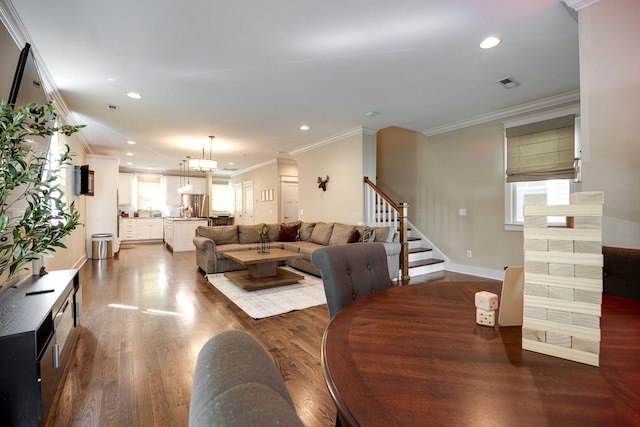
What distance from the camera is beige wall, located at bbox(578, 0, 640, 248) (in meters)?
1.85

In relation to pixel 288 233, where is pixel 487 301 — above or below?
above

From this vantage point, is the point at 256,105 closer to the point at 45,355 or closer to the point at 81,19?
the point at 81,19

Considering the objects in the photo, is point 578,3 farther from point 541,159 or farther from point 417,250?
point 417,250

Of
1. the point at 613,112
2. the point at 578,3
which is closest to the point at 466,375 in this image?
the point at 613,112

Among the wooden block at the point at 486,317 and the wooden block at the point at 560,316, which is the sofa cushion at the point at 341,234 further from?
the wooden block at the point at 560,316

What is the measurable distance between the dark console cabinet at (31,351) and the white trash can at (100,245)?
5338mm

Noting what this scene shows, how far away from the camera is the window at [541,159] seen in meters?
3.87

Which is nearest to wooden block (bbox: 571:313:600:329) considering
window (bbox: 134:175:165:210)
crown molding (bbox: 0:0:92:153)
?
crown molding (bbox: 0:0:92:153)

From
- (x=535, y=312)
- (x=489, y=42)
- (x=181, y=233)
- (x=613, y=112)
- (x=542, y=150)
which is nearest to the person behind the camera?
(x=535, y=312)

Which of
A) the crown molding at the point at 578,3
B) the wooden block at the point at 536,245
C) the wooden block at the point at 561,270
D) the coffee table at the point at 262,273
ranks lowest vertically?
the coffee table at the point at 262,273

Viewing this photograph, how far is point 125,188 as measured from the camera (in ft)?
32.1

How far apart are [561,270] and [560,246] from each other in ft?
0.21

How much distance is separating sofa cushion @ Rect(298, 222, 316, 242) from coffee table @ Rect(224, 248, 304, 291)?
1476mm

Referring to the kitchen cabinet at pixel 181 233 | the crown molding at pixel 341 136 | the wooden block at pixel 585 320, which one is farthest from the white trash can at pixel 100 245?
the wooden block at pixel 585 320
